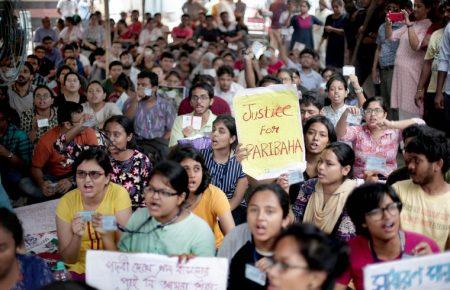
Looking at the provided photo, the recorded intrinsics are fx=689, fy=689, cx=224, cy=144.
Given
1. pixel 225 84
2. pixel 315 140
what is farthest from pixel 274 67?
pixel 315 140

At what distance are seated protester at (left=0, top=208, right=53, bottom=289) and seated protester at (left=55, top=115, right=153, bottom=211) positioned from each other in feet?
5.73

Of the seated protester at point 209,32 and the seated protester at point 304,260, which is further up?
the seated protester at point 209,32

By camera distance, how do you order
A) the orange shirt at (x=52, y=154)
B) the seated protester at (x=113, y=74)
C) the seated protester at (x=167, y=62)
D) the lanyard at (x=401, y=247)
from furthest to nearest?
the seated protester at (x=167, y=62)
the seated protester at (x=113, y=74)
the orange shirt at (x=52, y=154)
the lanyard at (x=401, y=247)

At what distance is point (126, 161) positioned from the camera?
17.5 ft

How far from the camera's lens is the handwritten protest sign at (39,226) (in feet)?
17.0

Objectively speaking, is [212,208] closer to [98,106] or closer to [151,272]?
[151,272]

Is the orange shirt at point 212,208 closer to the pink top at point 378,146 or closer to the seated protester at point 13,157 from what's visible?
the pink top at point 378,146

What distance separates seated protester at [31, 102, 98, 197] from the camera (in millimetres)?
6301

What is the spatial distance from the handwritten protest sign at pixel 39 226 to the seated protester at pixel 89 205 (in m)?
0.79

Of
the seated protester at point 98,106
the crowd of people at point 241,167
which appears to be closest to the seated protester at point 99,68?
the crowd of people at point 241,167

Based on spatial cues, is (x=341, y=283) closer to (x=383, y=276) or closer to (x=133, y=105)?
(x=383, y=276)

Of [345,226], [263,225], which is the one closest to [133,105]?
[345,226]

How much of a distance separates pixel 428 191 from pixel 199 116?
3.15 m

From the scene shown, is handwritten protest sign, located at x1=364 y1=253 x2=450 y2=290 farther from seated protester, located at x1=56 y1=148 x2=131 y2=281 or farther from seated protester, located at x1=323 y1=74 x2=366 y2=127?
seated protester, located at x1=323 y1=74 x2=366 y2=127
